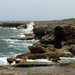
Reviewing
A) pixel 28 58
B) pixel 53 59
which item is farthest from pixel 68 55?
pixel 28 58

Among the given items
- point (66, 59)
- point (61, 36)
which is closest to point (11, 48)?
point (61, 36)

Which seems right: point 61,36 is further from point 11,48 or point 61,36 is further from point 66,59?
point 66,59

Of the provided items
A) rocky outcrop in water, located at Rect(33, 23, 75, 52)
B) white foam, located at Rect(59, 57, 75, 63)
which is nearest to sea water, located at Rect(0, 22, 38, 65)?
rocky outcrop in water, located at Rect(33, 23, 75, 52)

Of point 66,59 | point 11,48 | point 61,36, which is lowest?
point 11,48

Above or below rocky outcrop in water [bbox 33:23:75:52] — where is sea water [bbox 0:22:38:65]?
below

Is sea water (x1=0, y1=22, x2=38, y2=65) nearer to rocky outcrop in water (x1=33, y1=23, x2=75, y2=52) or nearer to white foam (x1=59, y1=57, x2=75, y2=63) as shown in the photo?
rocky outcrop in water (x1=33, y1=23, x2=75, y2=52)

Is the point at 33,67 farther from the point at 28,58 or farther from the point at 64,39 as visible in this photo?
the point at 64,39

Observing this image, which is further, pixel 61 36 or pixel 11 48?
pixel 61 36

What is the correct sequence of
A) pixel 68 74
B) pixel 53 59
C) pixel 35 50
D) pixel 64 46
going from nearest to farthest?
pixel 68 74, pixel 53 59, pixel 35 50, pixel 64 46

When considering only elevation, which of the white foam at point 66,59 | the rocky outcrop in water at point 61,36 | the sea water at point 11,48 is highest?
the rocky outcrop in water at point 61,36

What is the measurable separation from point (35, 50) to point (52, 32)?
64.9 ft

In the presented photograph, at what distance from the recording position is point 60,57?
37.5 meters

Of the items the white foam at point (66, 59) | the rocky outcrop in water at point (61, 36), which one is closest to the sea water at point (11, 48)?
the rocky outcrop in water at point (61, 36)

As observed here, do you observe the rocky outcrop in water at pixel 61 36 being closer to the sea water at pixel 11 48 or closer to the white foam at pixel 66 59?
the sea water at pixel 11 48
